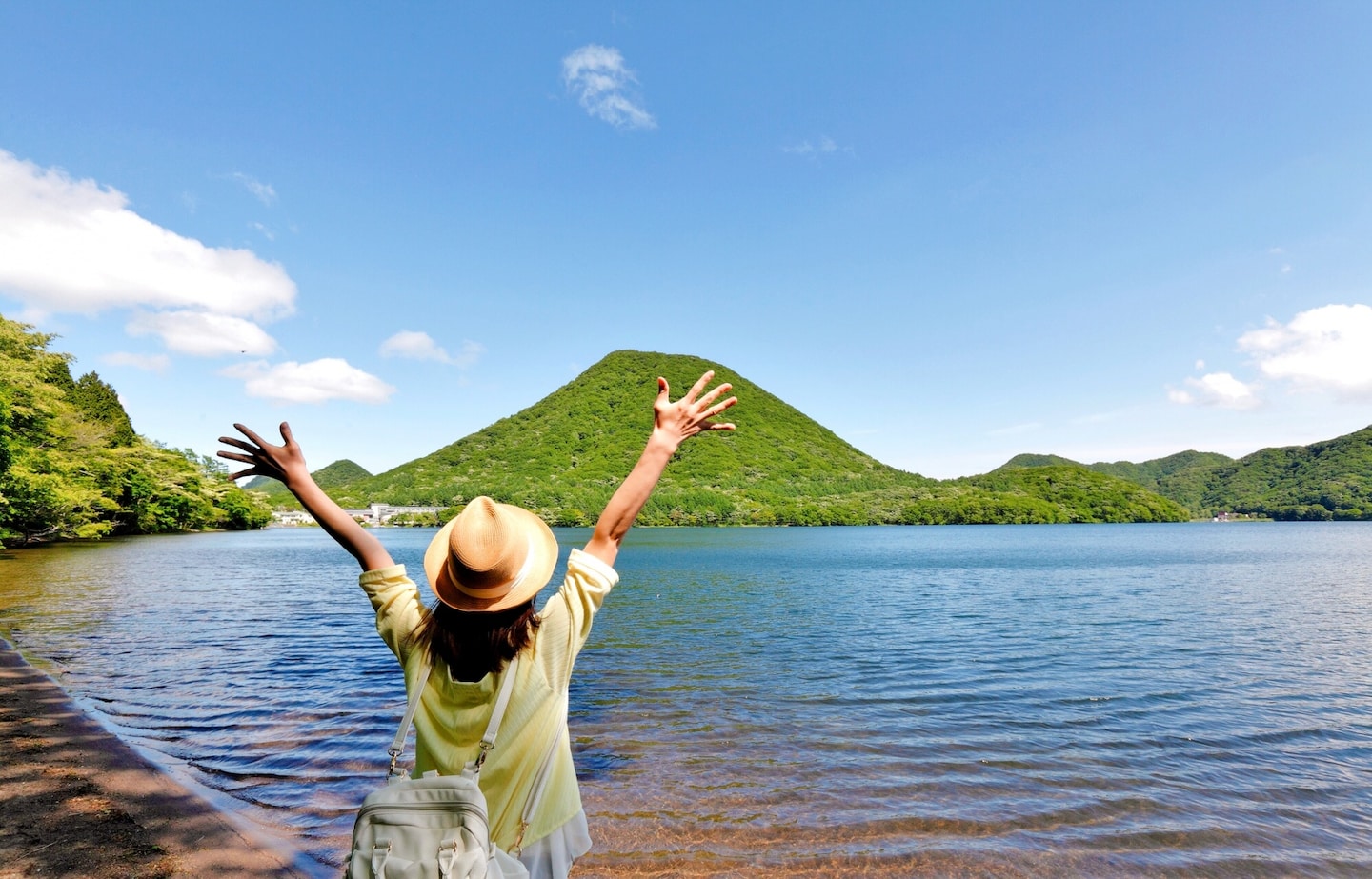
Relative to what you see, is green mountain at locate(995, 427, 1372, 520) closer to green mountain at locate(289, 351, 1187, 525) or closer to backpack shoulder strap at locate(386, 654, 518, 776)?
green mountain at locate(289, 351, 1187, 525)

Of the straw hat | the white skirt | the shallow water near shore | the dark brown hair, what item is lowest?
the shallow water near shore

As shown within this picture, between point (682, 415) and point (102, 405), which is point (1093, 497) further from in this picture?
point (682, 415)

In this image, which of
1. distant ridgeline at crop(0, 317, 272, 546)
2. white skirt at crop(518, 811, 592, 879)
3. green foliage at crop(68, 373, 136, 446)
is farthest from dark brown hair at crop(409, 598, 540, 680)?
green foliage at crop(68, 373, 136, 446)

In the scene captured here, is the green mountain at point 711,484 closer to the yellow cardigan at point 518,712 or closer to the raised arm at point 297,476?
the raised arm at point 297,476

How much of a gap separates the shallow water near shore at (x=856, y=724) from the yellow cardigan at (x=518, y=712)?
171 inches

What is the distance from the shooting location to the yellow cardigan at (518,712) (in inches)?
83.0

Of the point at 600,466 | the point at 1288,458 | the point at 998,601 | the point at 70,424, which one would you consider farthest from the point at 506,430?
the point at 1288,458

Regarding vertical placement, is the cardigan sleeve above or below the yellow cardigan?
above

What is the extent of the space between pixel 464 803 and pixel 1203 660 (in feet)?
59.8

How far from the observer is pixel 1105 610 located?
936 inches

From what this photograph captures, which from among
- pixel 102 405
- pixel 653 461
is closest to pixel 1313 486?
→ pixel 653 461

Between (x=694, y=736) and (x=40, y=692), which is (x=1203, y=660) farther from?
(x=40, y=692)

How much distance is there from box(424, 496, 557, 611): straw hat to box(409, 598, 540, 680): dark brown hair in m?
0.04

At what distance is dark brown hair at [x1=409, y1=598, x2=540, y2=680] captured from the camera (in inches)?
81.4
